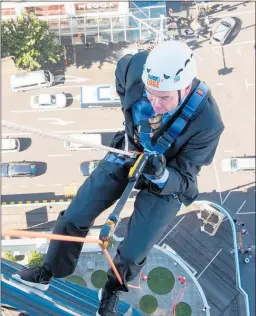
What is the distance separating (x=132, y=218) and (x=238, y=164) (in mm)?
17947

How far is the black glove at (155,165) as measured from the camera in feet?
25.6

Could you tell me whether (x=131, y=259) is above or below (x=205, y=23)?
below

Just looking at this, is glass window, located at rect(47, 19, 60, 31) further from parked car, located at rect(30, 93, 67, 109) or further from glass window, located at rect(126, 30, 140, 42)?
glass window, located at rect(126, 30, 140, 42)

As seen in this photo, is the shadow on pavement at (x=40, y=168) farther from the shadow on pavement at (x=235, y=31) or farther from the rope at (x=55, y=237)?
the rope at (x=55, y=237)

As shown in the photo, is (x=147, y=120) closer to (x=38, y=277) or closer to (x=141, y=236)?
(x=141, y=236)

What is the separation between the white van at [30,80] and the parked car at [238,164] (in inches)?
445

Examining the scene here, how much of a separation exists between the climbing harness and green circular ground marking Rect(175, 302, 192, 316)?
42.3ft

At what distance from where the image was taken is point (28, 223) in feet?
84.7

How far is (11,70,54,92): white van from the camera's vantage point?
91.0 feet

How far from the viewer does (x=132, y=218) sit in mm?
9344

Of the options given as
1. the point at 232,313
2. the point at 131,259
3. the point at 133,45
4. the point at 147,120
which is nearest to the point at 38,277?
the point at 131,259

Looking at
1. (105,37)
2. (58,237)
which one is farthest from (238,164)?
(58,237)

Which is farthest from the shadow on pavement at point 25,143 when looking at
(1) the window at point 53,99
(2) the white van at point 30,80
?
(2) the white van at point 30,80

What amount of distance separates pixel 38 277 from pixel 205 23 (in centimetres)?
2355
